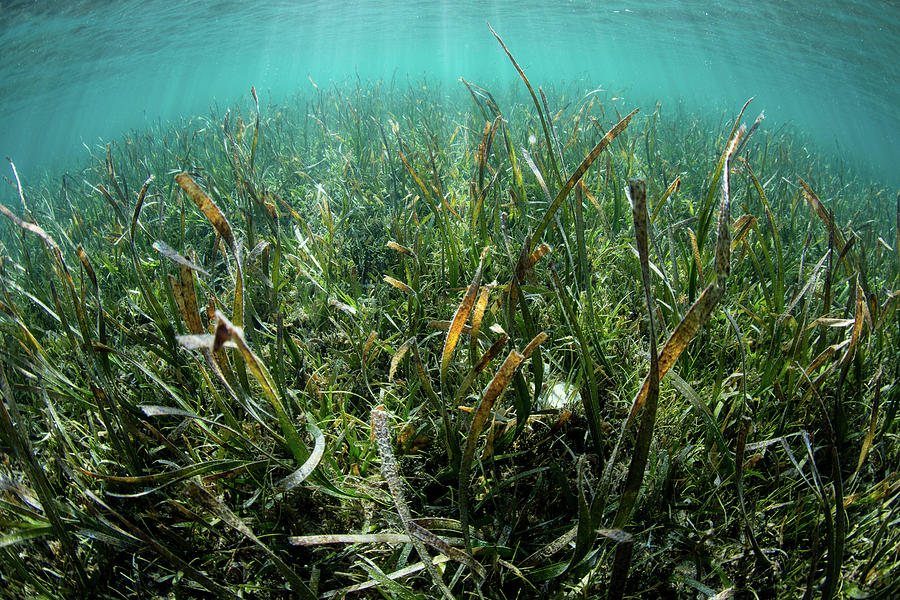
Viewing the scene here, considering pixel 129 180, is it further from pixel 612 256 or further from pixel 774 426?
pixel 774 426

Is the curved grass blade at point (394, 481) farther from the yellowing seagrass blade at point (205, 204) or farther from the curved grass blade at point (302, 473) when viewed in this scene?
the yellowing seagrass blade at point (205, 204)

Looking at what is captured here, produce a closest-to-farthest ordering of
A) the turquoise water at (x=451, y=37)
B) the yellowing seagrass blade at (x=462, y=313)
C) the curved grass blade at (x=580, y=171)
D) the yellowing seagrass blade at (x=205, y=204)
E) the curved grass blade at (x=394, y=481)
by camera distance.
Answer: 1. the curved grass blade at (x=394, y=481)
2. the yellowing seagrass blade at (x=205, y=204)
3. the yellowing seagrass blade at (x=462, y=313)
4. the curved grass blade at (x=580, y=171)
5. the turquoise water at (x=451, y=37)

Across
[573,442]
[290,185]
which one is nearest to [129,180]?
[290,185]

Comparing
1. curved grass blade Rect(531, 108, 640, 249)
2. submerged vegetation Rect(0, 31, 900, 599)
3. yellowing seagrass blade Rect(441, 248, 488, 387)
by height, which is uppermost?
curved grass blade Rect(531, 108, 640, 249)

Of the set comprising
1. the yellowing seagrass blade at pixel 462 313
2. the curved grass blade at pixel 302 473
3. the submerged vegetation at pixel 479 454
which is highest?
the yellowing seagrass blade at pixel 462 313

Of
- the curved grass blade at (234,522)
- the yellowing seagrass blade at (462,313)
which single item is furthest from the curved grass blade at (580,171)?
A: the curved grass blade at (234,522)

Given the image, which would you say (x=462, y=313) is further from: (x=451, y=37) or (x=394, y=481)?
(x=451, y=37)

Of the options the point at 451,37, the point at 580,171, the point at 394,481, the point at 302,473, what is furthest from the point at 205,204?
the point at 451,37

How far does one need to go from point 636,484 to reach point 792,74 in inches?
2022

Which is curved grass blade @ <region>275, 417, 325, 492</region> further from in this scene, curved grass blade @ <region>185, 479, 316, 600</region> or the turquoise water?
the turquoise water

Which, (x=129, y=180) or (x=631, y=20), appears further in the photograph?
(x=631, y=20)

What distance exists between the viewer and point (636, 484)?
37.5 inches

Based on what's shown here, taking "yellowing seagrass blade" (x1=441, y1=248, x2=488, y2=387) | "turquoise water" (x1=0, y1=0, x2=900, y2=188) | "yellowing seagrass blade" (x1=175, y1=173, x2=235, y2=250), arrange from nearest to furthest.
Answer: "yellowing seagrass blade" (x1=175, y1=173, x2=235, y2=250)
"yellowing seagrass blade" (x1=441, y1=248, x2=488, y2=387)
"turquoise water" (x1=0, y1=0, x2=900, y2=188)

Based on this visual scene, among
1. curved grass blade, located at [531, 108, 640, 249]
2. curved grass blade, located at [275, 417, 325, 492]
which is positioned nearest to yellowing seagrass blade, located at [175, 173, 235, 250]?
curved grass blade, located at [275, 417, 325, 492]
